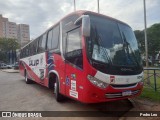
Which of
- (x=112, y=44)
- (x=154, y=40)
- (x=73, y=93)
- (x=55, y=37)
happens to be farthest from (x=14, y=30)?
(x=112, y=44)

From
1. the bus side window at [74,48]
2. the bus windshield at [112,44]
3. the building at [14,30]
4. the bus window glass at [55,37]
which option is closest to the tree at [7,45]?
the building at [14,30]

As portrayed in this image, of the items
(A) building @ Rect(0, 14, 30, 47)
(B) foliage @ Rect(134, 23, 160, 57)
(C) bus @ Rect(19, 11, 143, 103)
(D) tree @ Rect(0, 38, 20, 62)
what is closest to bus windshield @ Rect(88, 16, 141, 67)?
(C) bus @ Rect(19, 11, 143, 103)

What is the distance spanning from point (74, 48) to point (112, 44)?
1.19m

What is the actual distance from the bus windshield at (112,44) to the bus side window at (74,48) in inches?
17.3

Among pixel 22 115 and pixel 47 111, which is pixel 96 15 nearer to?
pixel 47 111

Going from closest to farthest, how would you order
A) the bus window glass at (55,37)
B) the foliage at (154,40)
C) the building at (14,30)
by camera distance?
the bus window glass at (55,37)
the foliage at (154,40)
the building at (14,30)

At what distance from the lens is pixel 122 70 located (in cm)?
563

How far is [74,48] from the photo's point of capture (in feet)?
19.9

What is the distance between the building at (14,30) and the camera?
329 ft

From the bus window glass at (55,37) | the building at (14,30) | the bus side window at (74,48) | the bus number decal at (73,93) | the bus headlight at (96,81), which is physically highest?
the building at (14,30)

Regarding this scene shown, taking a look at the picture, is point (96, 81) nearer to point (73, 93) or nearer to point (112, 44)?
point (73, 93)

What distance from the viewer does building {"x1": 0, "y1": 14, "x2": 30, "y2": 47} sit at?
100312 millimetres

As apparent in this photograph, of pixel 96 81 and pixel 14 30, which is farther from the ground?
pixel 14 30

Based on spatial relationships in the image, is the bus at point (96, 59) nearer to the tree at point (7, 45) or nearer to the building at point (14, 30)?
the tree at point (7, 45)
